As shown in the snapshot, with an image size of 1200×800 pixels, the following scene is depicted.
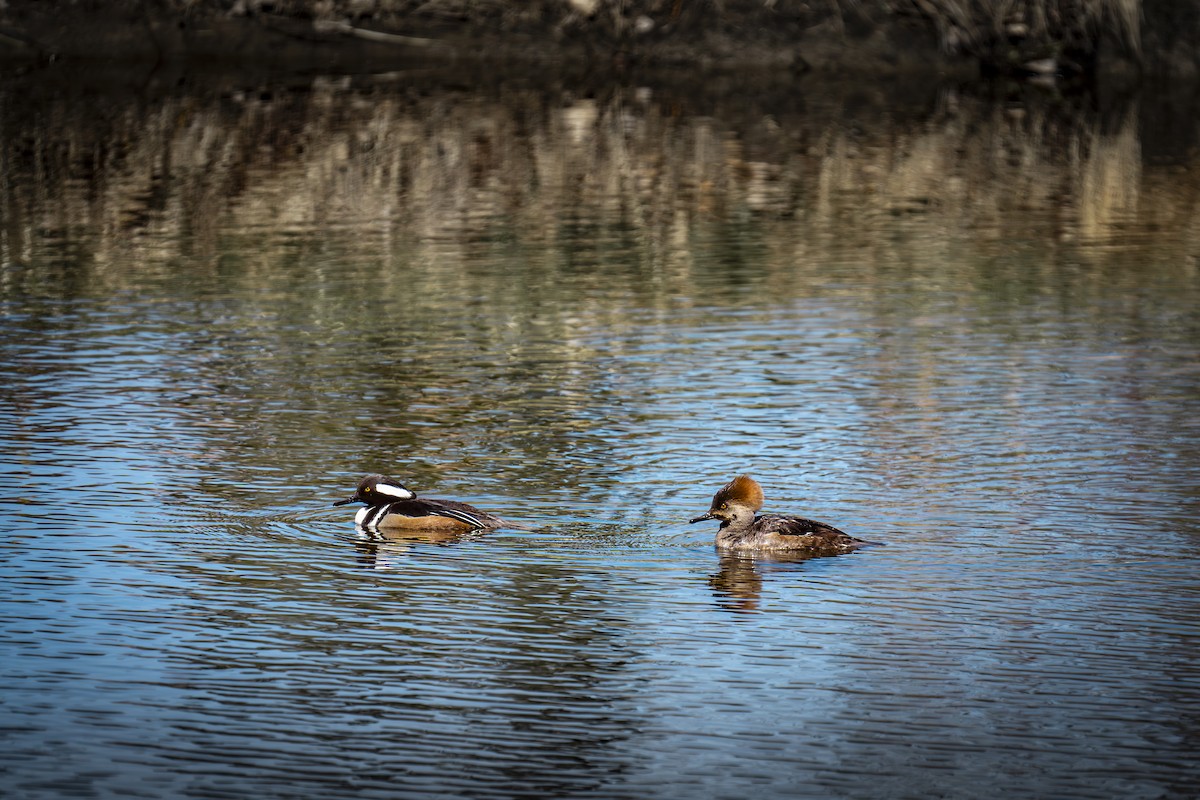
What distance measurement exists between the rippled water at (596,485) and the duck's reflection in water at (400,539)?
0.12 ft

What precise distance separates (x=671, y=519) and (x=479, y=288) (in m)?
6.27

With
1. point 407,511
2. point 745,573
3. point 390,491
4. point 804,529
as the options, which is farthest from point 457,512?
point 804,529

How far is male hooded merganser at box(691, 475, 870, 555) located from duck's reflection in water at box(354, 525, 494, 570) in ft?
3.27

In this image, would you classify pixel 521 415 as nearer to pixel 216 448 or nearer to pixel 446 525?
pixel 216 448

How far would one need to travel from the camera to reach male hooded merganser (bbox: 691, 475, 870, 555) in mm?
8539

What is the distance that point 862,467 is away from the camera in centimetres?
1008

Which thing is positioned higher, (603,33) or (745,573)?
(603,33)

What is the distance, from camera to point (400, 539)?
898 centimetres

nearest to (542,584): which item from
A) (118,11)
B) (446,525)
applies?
(446,525)

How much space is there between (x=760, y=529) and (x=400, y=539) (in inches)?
60.6

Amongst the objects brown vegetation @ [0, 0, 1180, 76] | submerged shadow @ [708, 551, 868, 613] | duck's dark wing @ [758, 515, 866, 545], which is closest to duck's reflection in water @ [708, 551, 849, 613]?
submerged shadow @ [708, 551, 868, 613]

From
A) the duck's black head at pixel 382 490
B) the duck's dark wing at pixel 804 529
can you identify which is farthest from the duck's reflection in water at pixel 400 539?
the duck's dark wing at pixel 804 529

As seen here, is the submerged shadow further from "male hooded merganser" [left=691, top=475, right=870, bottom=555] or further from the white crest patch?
the white crest patch

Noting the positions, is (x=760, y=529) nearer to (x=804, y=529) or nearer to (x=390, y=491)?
(x=804, y=529)
